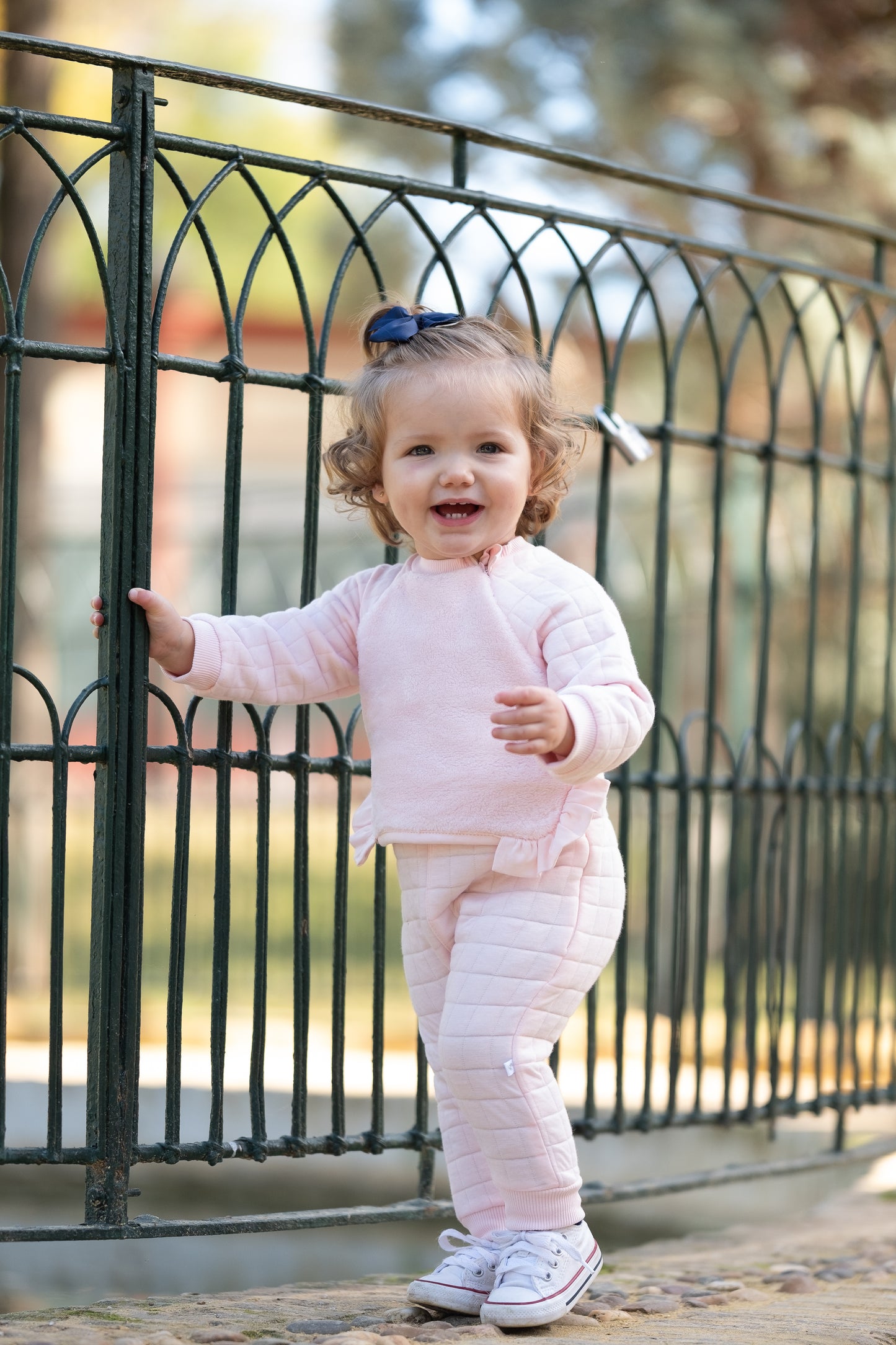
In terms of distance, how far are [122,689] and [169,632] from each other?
156 millimetres

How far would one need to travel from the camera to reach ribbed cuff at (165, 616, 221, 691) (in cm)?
262

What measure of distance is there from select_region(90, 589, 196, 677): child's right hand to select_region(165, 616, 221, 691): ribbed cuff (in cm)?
1

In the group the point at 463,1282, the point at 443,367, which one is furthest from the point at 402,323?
the point at 463,1282

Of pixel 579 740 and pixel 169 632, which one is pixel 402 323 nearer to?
pixel 169 632

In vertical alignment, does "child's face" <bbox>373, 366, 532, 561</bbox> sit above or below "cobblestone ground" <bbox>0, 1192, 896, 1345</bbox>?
above

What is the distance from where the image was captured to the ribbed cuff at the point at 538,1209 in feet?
7.97

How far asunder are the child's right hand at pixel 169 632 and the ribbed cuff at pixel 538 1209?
1035 mm

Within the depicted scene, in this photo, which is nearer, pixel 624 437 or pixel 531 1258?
pixel 531 1258

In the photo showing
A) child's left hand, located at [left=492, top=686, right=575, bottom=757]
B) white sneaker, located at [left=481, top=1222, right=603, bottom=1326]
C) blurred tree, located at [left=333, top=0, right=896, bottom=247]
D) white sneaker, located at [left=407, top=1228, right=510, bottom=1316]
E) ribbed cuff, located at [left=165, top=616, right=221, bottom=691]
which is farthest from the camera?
blurred tree, located at [left=333, top=0, right=896, bottom=247]

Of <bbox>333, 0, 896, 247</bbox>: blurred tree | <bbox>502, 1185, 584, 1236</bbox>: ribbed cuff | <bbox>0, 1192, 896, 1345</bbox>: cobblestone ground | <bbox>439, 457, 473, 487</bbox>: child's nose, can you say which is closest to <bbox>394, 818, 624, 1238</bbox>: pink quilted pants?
<bbox>502, 1185, 584, 1236</bbox>: ribbed cuff

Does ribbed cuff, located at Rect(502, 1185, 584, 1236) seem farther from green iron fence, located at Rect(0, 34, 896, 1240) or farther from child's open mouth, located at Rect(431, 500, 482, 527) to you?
child's open mouth, located at Rect(431, 500, 482, 527)

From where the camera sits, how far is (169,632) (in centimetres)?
266

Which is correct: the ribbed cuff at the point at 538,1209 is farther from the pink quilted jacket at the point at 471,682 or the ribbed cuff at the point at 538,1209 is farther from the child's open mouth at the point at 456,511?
the child's open mouth at the point at 456,511

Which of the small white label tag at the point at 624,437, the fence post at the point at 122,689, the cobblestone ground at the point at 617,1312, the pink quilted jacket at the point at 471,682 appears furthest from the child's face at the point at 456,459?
the cobblestone ground at the point at 617,1312
